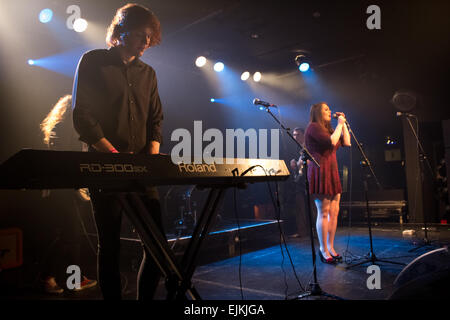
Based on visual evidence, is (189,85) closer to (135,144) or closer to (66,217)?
(66,217)

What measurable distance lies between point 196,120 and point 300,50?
2.71m

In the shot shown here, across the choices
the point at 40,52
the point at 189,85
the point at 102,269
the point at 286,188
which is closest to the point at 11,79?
the point at 40,52

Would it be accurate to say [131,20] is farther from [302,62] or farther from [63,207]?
[302,62]

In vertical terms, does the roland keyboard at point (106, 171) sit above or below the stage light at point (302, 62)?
below

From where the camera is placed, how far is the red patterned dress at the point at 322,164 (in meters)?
3.32

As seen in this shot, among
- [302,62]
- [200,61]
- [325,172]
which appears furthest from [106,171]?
[302,62]

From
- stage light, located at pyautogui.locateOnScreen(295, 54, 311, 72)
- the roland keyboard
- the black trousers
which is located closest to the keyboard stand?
the roland keyboard

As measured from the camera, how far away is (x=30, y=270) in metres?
3.80

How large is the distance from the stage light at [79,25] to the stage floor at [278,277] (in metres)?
3.63

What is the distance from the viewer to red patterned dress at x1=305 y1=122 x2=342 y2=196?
3.32 m

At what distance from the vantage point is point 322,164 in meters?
3.38

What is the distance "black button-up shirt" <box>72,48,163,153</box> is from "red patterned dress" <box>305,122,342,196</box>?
2.13m

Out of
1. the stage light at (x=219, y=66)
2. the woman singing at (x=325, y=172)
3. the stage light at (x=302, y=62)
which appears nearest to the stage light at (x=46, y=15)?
the stage light at (x=219, y=66)

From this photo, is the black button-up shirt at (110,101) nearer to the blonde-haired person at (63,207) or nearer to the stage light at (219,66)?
the blonde-haired person at (63,207)
